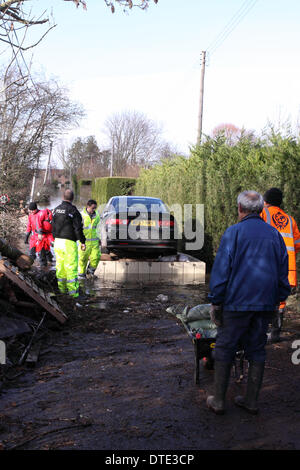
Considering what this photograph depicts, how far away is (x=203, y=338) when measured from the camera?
4508mm

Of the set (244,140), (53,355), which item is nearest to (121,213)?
(244,140)

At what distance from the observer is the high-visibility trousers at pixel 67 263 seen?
8.35m

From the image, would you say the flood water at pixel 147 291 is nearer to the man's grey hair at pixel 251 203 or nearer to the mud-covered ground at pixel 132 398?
the mud-covered ground at pixel 132 398

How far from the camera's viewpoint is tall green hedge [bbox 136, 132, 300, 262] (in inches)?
333

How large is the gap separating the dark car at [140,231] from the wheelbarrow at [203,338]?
5847 mm

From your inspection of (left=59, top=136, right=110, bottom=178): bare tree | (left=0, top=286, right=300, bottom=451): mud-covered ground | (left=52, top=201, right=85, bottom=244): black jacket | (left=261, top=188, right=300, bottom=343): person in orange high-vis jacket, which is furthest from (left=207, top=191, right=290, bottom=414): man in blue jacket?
(left=59, top=136, right=110, bottom=178): bare tree

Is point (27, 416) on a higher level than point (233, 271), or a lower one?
lower

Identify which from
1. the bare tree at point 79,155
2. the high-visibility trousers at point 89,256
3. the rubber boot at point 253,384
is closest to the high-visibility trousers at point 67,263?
the high-visibility trousers at point 89,256

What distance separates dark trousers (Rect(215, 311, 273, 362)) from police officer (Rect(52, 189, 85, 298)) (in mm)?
4867

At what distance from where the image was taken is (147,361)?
5.39 metres

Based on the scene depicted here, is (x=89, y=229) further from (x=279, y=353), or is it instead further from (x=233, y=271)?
(x=233, y=271)

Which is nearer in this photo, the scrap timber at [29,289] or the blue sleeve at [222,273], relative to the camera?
the blue sleeve at [222,273]

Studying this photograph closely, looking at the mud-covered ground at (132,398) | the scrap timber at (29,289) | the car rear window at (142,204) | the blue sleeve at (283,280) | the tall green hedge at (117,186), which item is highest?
the tall green hedge at (117,186)
